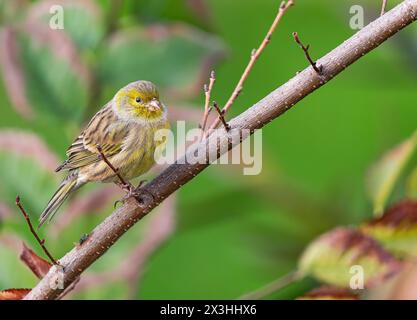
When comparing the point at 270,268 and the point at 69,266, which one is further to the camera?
the point at 270,268

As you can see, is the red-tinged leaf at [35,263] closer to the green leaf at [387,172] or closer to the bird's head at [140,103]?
the bird's head at [140,103]

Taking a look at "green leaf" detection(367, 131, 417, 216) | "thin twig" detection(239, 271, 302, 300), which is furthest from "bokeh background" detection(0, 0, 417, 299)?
"green leaf" detection(367, 131, 417, 216)

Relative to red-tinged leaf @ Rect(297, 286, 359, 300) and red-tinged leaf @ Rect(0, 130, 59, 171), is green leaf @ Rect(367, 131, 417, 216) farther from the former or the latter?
red-tinged leaf @ Rect(0, 130, 59, 171)

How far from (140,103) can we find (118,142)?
52mm

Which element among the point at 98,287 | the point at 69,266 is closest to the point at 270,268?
the point at 98,287

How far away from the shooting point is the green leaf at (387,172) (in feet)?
2.79

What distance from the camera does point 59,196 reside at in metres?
0.89

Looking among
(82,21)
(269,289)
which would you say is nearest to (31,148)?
(82,21)

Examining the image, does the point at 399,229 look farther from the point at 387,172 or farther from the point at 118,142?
the point at 118,142

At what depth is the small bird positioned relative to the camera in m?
0.87

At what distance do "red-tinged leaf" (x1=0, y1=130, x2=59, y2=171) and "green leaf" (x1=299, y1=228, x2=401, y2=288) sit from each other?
308 millimetres
